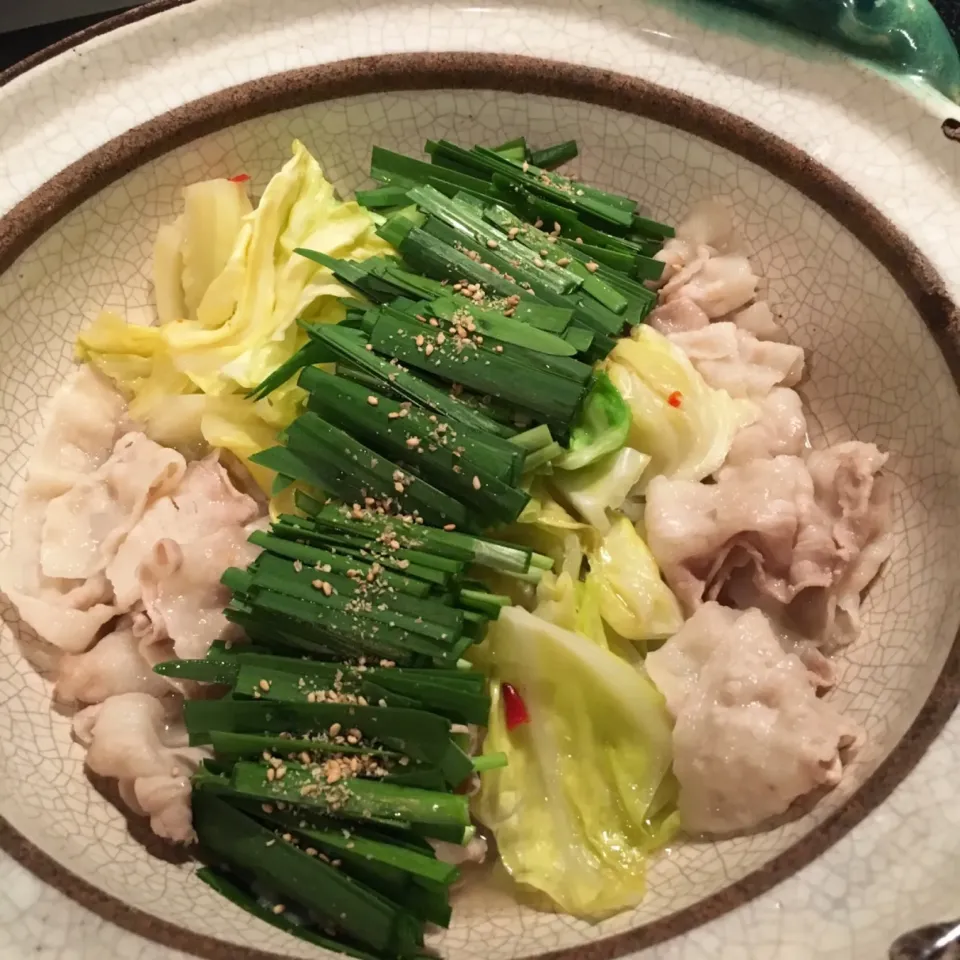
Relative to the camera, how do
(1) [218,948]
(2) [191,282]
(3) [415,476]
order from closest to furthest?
(1) [218,948] < (3) [415,476] < (2) [191,282]

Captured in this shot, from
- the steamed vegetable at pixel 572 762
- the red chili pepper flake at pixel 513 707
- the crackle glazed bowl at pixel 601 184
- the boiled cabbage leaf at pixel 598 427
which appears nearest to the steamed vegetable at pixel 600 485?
the boiled cabbage leaf at pixel 598 427

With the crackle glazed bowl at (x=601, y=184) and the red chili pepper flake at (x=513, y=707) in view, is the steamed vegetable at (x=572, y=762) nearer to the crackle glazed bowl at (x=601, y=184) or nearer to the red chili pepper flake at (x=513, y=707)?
the red chili pepper flake at (x=513, y=707)

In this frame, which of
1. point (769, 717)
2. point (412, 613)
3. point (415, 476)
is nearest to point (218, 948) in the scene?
point (412, 613)

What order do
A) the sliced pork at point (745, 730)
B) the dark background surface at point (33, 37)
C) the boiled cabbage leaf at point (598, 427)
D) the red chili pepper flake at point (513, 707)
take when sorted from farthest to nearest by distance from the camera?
the dark background surface at point (33, 37)
the boiled cabbage leaf at point (598, 427)
the red chili pepper flake at point (513, 707)
the sliced pork at point (745, 730)

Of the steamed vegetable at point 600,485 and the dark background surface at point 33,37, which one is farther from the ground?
the dark background surface at point 33,37

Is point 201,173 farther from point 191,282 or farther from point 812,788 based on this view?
point 812,788

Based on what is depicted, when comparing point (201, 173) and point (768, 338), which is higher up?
point (768, 338)

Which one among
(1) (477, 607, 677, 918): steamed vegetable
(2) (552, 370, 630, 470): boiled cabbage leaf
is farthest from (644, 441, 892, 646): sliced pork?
(1) (477, 607, 677, 918): steamed vegetable
